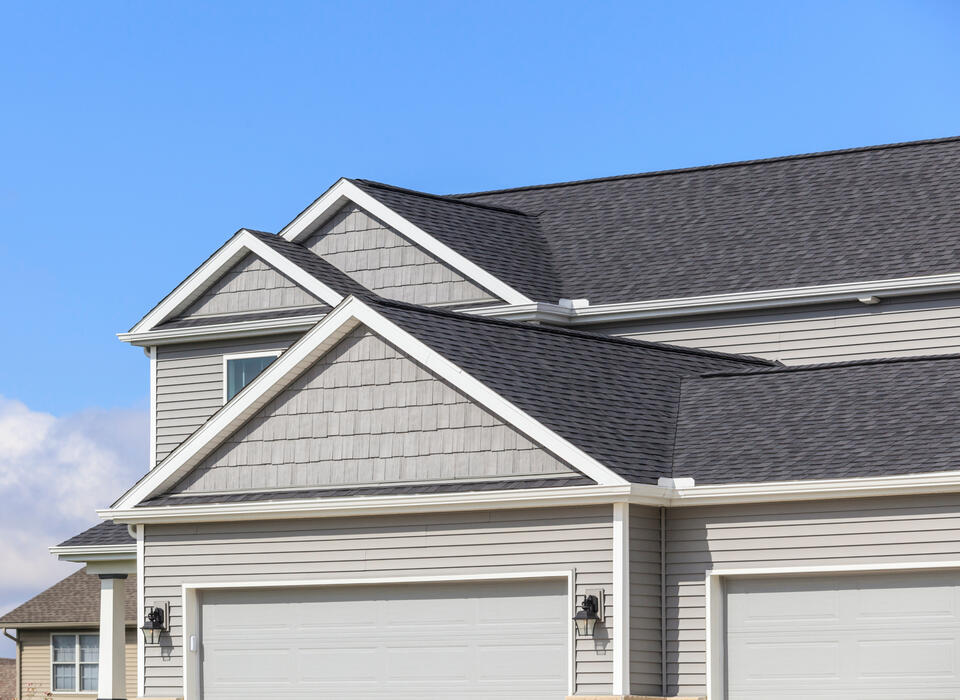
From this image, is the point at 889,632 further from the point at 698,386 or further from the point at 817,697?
the point at 698,386

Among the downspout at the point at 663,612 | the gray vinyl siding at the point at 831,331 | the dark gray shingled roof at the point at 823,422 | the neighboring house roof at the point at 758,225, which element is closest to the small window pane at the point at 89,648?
the neighboring house roof at the point at 758,225

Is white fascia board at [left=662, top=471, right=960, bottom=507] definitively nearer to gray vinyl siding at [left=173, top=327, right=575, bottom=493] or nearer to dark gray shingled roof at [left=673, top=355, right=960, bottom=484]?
dark gray shingled roof at [left=673, top=355, right=960, bottom=484]

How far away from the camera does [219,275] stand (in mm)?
25047

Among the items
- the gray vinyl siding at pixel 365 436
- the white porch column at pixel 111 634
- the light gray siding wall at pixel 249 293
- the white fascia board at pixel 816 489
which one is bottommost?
the white porch column at pixel 111 634

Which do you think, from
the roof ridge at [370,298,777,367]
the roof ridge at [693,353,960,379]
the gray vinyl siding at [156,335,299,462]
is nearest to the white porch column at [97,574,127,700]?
the gray vinyl siding at [156,335,299,462]

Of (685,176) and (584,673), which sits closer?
(584,673)

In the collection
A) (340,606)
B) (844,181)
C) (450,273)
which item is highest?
(844,181)

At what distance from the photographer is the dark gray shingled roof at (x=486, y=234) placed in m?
24.5

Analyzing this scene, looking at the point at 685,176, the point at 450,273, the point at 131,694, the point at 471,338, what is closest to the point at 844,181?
the point at 685,176

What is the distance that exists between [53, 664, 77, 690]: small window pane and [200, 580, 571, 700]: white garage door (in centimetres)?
1972

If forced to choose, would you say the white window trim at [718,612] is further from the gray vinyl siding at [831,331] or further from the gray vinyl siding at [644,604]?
the gray vinyl siding at [831,331]

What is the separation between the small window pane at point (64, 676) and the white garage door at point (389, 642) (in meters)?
19.7

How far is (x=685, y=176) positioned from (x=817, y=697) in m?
12.4

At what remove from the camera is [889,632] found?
16547 millimetres
